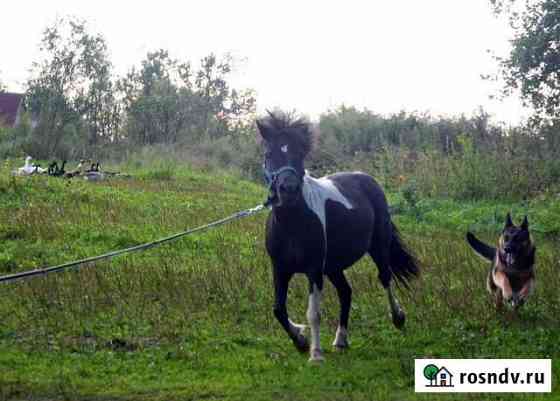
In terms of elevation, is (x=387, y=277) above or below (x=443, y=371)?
above

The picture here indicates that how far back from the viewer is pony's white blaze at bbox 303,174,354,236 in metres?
6.96

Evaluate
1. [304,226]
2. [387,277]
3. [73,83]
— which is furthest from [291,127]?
[73,83]

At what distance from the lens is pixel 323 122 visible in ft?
116

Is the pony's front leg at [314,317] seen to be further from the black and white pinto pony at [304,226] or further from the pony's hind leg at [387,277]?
the pony's hind leg at [387,277]

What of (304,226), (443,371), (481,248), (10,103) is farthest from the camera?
(10,103)

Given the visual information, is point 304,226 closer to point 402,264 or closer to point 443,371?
point 443,371

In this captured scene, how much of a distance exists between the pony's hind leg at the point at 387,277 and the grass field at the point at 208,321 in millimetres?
143

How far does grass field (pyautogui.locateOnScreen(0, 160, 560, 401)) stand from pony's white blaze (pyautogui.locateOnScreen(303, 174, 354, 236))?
1.34 metres

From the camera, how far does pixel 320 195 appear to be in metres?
7.25

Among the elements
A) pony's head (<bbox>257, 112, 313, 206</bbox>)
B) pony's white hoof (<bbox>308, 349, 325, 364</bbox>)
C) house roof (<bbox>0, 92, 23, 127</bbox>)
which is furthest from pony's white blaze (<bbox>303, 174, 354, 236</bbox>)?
house roof (<bbox>0, 92, 23, 127</bbox>)

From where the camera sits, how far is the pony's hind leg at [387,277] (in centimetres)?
803

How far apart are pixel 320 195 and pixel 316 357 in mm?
1532

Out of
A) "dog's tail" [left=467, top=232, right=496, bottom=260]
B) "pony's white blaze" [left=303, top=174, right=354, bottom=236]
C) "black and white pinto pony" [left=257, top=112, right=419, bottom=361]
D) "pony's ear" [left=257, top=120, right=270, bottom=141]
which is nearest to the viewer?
"black and white pinto pony" [left=257, top=112, right=419, bottom=361]

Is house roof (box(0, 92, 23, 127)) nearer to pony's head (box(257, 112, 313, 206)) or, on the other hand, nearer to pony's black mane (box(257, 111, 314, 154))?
pony's black mane (box(257, 111, 314, 154))
